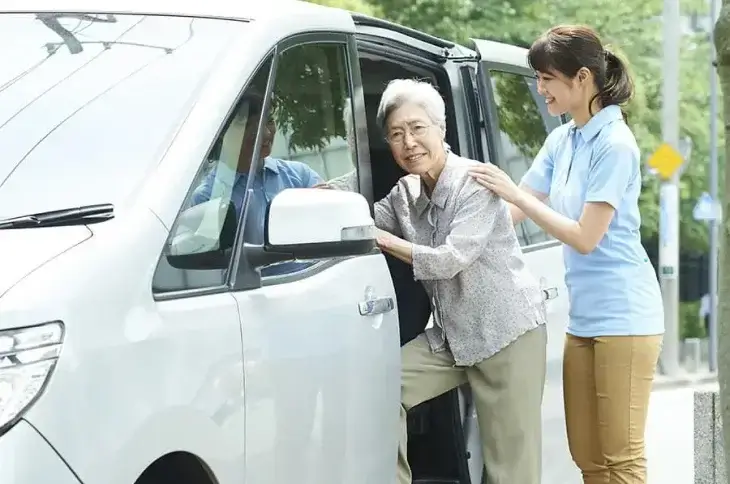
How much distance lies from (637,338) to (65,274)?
2.53 metres

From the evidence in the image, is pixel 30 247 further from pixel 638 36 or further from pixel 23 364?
pixel 638 36

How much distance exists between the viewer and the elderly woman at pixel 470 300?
4191mm

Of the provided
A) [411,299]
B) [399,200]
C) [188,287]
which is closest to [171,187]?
[188,287]

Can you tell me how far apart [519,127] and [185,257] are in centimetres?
284

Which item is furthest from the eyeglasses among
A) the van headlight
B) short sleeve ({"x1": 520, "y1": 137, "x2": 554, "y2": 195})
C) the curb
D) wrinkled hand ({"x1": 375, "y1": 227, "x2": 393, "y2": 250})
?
the curb

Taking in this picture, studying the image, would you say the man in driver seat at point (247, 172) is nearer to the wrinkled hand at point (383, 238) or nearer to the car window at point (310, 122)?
the car window at point (310, 122)

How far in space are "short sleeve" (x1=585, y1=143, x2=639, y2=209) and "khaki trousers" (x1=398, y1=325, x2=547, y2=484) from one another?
18.2 inches

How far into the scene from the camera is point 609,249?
4.50 m

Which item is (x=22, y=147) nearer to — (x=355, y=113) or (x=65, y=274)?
(x=65, y=274)

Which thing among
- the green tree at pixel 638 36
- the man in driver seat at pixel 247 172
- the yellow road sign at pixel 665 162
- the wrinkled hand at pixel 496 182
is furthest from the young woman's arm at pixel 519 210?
the yellow road sign at pixel 665 162

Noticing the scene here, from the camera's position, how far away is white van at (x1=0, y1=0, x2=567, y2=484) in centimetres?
241

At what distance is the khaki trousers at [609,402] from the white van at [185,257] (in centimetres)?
100

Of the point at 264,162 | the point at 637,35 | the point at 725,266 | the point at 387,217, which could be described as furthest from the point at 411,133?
the point at 637,35

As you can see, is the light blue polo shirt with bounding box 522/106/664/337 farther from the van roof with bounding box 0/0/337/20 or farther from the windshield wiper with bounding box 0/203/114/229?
the windshield wiper with bounding box 0/203/114/229
